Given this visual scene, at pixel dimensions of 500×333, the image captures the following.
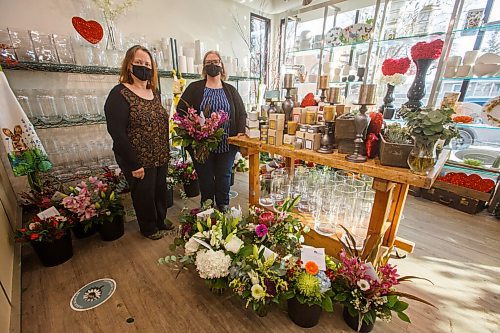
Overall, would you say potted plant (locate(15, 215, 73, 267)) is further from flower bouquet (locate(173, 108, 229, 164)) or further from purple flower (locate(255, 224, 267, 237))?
purple flower (locate(255, 224, 267, 237))

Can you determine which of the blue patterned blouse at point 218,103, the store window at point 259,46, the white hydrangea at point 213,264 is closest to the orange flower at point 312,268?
the white hydrangea at point 213,264

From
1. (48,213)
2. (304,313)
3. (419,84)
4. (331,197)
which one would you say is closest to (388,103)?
(419,84)

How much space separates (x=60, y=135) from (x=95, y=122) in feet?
1.42

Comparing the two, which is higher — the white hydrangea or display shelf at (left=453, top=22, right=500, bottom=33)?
display shelf at (left=453, top=22, right=500, bottom=33)

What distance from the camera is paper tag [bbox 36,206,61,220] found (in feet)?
5.05

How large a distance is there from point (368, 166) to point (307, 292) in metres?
0.68

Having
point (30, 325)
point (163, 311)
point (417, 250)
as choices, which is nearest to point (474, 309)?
point (417, 250)

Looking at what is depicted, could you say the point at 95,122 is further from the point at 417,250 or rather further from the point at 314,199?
the point at 417,250

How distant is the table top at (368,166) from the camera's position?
980 millimetres

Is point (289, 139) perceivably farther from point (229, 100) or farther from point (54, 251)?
point (54, 251)

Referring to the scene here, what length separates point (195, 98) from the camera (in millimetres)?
1754

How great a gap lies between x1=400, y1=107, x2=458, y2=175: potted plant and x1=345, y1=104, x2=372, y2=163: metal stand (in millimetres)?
184

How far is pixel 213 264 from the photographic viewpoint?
1.12 metres

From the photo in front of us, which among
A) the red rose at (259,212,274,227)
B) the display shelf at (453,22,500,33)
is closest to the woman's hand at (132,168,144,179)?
the red rose at (259,212,274,227)
